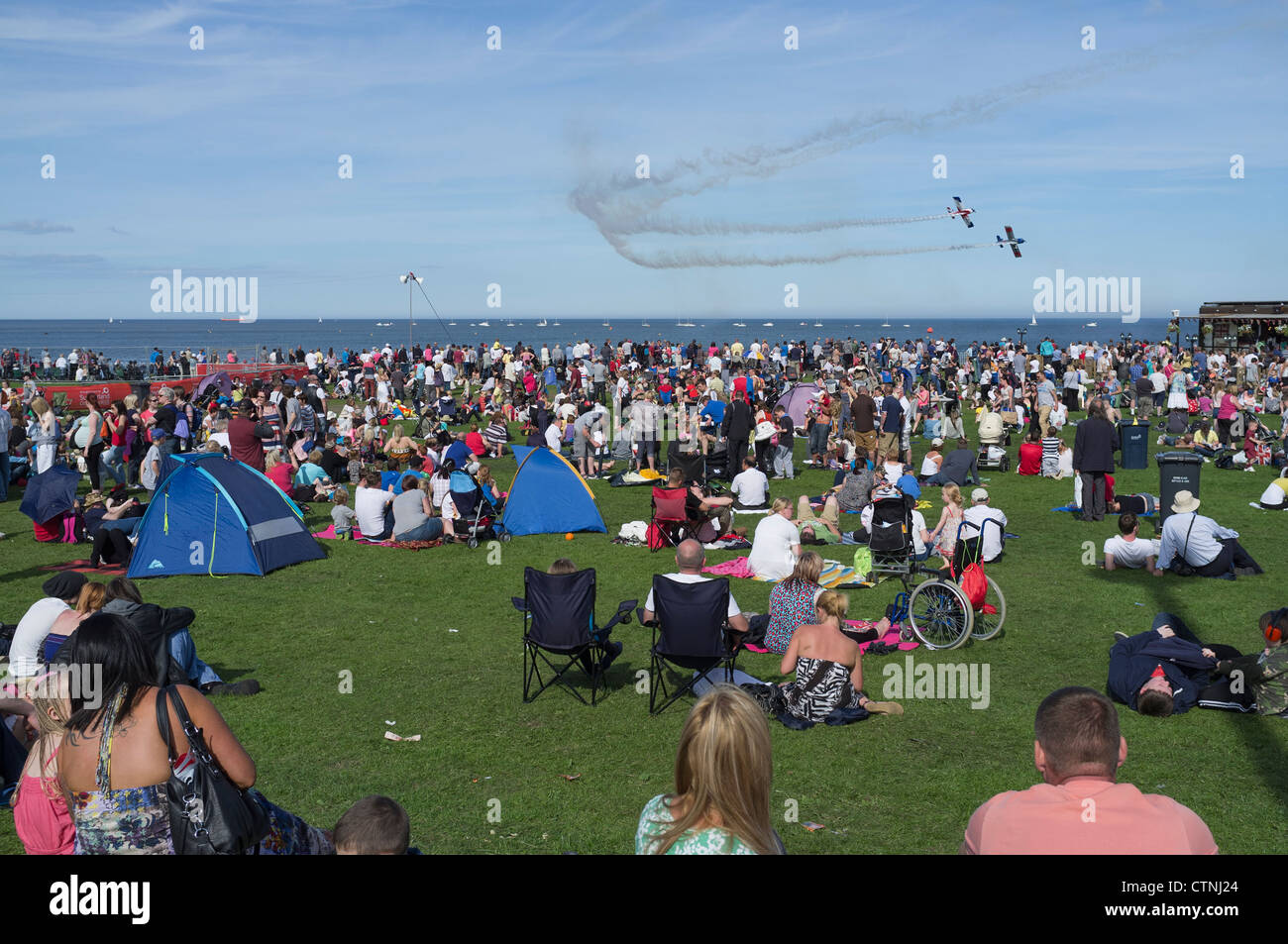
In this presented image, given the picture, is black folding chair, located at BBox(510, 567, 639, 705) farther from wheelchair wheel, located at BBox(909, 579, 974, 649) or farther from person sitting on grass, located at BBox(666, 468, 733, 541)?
person sitting on grass, located at BBox(666, 468, 733, 541)

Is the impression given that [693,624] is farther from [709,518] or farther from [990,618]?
[709,518]

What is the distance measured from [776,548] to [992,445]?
10.4 metres

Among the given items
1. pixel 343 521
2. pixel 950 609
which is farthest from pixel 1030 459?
pixel 343 521

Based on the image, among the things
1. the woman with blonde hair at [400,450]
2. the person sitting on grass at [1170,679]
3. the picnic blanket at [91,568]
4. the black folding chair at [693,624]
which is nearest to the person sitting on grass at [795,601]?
the black folding chair at [693,624]

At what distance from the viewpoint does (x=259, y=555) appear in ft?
40.3

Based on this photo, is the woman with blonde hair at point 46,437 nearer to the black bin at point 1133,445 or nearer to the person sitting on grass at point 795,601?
the person sitting on grass at point 795,601

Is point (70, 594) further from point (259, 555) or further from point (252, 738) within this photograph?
point (259, 555)

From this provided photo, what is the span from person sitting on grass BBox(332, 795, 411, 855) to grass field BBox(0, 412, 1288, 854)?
2.11m

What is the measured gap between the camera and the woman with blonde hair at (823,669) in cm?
743

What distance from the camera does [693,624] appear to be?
7.74 meters
